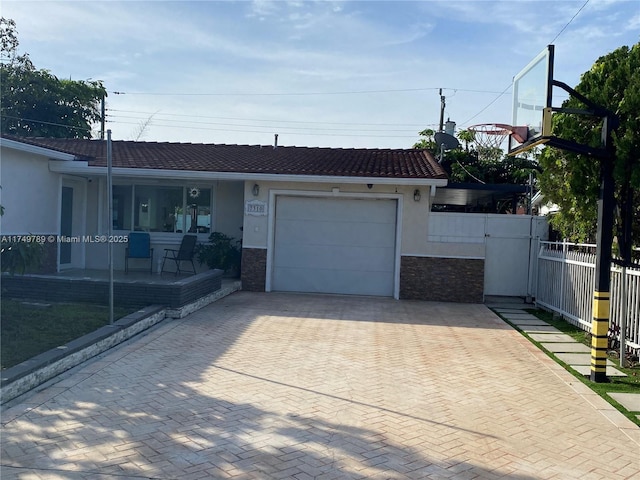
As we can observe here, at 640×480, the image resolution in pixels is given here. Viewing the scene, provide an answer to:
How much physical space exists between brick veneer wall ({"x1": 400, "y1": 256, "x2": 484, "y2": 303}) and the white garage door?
20.9 inches

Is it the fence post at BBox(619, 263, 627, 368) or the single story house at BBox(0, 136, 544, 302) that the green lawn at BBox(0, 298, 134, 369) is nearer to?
the single story house at BBox(0, 136, 544, 302)

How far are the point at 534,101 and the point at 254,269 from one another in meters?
8.19

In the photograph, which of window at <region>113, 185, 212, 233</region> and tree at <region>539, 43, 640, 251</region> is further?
window at <region>113, 185, 212, 233</region>

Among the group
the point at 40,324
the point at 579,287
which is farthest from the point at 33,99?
the point at 579,287

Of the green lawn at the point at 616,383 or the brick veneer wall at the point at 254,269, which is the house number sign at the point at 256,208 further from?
the green lawn at the point at 616,383

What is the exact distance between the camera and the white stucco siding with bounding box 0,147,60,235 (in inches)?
460

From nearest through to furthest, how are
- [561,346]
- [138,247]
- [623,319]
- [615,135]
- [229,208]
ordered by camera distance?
[615,135]
[623,319]
[561,346]
[138,247]
[229,208]

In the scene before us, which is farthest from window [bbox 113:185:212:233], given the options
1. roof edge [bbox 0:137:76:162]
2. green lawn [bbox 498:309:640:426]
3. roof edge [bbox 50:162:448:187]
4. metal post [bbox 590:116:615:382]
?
metal post [bbox 590:116:615:382]

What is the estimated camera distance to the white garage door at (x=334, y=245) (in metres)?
14.0

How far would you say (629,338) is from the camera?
8.15 m

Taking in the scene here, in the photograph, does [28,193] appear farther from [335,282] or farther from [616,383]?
[616,383]

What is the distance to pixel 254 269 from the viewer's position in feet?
46.1

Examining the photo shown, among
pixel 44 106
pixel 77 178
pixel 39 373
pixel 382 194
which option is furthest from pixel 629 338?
pixel 44 106

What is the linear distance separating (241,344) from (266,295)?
5046 millimetres
